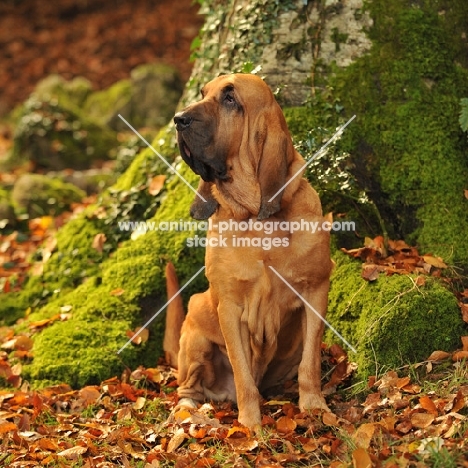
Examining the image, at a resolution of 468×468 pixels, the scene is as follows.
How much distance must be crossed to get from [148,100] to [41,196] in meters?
4.51

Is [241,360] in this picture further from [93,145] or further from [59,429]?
[93,145]

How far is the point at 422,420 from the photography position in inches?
169

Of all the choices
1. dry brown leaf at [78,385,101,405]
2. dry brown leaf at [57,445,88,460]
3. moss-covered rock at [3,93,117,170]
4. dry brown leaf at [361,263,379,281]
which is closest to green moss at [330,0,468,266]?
dry brown leaf at [361,263,379,281]

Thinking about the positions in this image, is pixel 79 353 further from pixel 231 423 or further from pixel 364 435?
pixel 364 435

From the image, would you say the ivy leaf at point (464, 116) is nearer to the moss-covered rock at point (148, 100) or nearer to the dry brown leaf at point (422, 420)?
the dry brown leaf at point (422, 420)

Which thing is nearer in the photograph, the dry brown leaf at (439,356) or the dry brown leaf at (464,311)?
the dry brown leaf at (439,356)

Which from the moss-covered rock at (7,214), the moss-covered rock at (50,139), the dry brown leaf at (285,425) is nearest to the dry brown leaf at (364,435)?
the dry brown leaf at (285,425)

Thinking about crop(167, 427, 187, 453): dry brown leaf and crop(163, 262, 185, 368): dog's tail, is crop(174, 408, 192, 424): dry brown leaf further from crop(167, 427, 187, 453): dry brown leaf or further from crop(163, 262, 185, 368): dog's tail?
crop(163, 262, 185, 368): dog's tail

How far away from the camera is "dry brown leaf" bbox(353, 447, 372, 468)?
3.86 m

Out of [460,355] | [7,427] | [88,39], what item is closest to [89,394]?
[7,427]

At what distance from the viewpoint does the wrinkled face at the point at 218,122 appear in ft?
14.5

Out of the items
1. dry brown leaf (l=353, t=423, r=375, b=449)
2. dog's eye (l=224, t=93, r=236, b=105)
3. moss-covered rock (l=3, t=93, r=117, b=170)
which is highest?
moss-covered rock (l=3, t=93, r=117, b=170)

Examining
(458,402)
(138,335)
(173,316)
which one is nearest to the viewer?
(458,402)

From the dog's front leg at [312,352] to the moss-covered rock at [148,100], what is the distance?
8500mm
